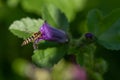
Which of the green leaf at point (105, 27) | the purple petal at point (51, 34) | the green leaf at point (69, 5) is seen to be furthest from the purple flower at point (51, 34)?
the green leaf at point (69, 5)

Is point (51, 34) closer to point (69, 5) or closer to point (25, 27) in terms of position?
point (25, 27)

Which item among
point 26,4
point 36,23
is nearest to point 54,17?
point 36,23

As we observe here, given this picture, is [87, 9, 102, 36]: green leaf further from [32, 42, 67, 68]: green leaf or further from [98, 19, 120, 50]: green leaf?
[32, 42, 67, 68]: green leaf

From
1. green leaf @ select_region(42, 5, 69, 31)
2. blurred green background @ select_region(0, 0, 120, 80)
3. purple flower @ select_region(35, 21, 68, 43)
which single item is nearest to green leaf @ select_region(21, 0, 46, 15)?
blurred green background @ select_region(0, 0, 120, 80)

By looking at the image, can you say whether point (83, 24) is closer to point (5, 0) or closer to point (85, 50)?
point (5, 0)

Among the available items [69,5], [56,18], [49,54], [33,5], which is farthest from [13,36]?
[49,54]

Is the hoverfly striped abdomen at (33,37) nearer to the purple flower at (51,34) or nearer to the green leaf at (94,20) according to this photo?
the purple flower at (51,34)

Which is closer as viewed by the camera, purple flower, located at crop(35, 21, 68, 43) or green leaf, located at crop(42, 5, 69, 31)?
purple flower, located at crop(35, 21, 68, 43)
